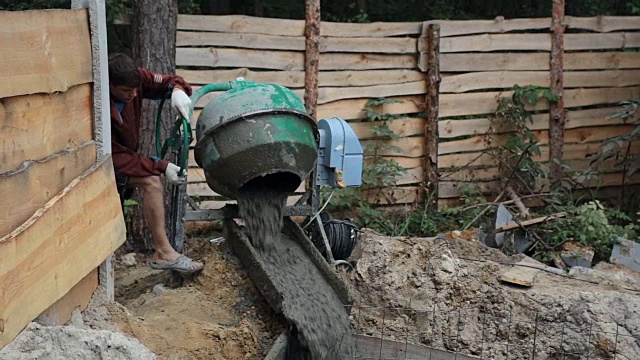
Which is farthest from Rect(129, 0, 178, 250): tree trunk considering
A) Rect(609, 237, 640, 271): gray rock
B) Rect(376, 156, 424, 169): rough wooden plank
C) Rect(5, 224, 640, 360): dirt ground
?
Rect(609, 237, 640, 271): gray rock

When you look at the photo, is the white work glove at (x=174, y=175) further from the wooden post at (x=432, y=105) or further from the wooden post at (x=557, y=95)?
the wooden post at (x=557, y=95)

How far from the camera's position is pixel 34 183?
9.46 ft

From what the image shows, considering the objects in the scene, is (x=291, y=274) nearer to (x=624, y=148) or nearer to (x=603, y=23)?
(x=624, y=148)

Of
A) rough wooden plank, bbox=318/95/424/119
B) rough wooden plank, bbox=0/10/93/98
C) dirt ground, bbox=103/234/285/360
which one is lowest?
dirt ground, bbox=103/234/285/360

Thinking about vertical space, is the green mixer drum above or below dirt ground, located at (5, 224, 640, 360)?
above

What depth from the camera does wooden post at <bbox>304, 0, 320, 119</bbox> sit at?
274 inches

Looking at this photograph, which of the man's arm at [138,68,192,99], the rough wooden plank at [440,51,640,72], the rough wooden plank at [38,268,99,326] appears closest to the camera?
the rough wooden plank at [38,268,99,326]

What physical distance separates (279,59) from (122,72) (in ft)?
8.70

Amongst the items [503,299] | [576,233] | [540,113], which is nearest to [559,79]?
[540,113]

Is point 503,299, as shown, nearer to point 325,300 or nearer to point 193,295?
point 325,300

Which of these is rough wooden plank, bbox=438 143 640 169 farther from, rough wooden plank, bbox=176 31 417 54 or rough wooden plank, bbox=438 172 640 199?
rough wooden plank, bbox=176 31 417 54

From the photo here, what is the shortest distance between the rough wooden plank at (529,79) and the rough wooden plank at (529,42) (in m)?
0.22

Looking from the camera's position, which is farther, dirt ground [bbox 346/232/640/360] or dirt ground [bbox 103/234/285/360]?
dirt ground [bbox 346/232/640/360]

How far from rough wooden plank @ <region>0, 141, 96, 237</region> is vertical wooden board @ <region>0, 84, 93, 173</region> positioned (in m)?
0.03
